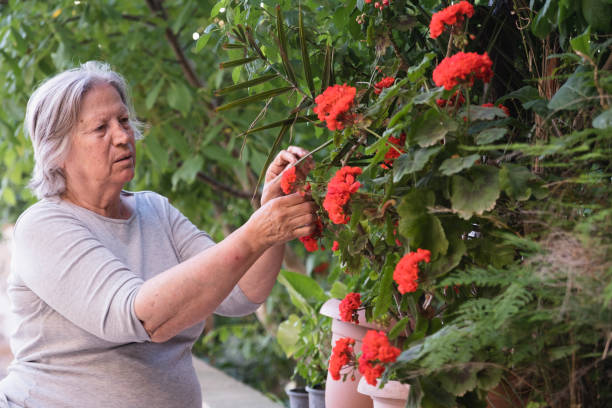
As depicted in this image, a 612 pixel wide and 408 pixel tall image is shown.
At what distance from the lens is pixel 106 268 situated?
140 centimetres

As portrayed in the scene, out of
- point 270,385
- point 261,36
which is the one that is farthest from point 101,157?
point 270,385

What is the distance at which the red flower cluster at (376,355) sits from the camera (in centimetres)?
95

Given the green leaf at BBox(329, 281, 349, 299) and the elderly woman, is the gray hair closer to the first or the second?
the elderly woman

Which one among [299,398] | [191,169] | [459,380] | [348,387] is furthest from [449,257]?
[191,169]

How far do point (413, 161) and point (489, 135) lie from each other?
12 cm

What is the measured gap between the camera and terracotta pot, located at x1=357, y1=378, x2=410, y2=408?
1.16 metres

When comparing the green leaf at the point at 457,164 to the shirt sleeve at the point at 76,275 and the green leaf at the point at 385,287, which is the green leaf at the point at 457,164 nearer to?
the green leaf at the point at 385,287

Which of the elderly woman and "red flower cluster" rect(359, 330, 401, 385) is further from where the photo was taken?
the elderly woman

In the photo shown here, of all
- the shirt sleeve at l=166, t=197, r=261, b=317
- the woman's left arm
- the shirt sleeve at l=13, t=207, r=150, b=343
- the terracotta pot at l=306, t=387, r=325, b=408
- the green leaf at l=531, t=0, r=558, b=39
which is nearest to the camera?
the green leaf at l=531, t=0, r=558, b=39

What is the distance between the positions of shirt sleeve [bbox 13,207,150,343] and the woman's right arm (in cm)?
5

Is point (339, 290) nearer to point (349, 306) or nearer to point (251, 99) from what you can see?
point (349, 306)

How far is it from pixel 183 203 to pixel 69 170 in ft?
6.22

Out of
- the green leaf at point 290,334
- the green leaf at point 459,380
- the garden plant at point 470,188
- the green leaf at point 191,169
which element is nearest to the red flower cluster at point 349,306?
the garden plant at point 470,188

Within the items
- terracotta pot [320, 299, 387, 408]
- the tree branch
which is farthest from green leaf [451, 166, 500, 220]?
the tree branch
